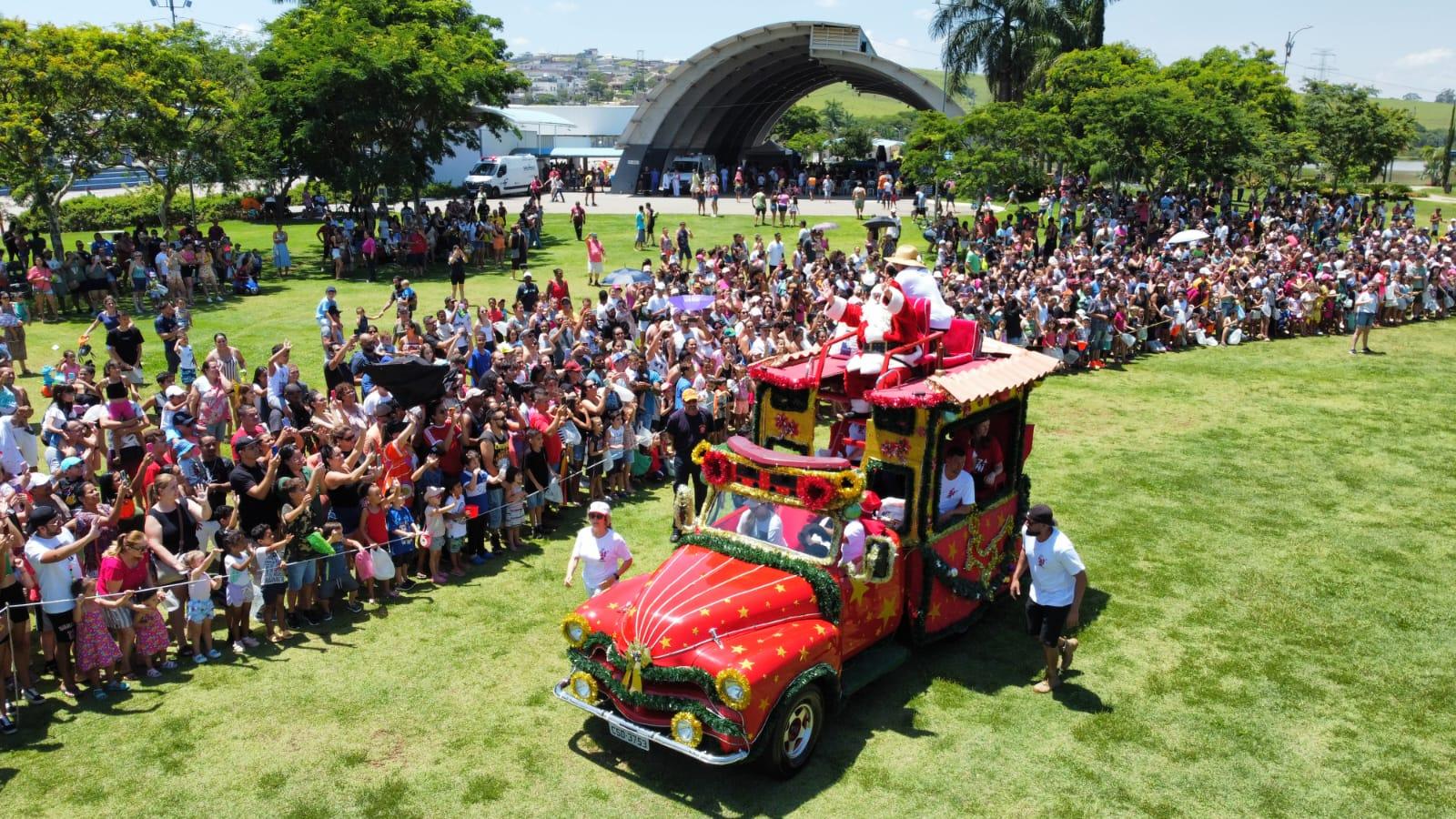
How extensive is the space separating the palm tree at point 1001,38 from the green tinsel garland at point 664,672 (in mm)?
46358

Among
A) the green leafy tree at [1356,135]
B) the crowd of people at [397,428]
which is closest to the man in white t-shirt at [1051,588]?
the crowd of people at [397,428]

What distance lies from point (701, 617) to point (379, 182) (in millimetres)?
26589

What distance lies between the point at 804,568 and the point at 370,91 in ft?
86.4

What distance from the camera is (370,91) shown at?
97.9ft

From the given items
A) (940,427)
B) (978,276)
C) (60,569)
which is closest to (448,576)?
(60,569)

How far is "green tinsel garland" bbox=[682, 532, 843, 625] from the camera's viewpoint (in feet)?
27.0

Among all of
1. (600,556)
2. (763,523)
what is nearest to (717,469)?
(763,523)

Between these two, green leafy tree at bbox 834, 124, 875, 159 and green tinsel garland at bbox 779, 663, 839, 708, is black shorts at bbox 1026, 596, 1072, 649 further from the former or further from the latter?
green leafy tree at bbox 834, 124, 875, 159

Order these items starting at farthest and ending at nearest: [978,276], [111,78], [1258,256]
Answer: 1. [1258,256]
2. [978,276]
3. [111,78]

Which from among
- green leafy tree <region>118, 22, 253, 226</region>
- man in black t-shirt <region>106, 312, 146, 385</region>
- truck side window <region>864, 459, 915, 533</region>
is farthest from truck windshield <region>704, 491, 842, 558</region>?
green leafy tree <region>118, 22, 253, 226</region>

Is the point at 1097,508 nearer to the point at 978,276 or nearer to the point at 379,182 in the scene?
the point at 978,276

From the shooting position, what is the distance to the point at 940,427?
9.16 meters

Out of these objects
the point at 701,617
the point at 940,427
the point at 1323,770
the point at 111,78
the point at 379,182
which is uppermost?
the point at 111,78

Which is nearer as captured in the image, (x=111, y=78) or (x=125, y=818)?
(x=125, y=818)
